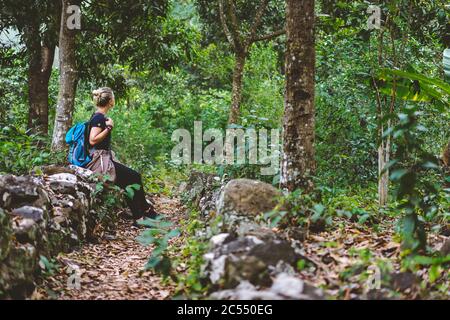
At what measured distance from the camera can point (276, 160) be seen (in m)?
7.24

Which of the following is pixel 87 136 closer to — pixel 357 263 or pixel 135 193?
pixel 135 193

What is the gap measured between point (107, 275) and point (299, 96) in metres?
2.69

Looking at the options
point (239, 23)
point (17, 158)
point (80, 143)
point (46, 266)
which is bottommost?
point (46, 266)

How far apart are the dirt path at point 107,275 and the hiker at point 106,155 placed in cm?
75

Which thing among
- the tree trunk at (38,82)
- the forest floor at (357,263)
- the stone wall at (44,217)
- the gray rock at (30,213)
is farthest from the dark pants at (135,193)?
the tree trunk at (38,82)

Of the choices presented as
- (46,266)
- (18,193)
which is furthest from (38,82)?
(46,266)

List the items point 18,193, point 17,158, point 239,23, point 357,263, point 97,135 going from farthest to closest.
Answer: point 239,23 → point 97,135 → point 17,158 → point 18,193 → point 357,263

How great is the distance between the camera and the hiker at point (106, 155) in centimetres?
698

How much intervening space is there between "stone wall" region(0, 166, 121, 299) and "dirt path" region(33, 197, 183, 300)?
0.54 feet

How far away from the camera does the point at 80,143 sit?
7.13 m

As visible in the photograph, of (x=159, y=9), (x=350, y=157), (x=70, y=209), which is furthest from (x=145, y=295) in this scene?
(x=159, y=9)

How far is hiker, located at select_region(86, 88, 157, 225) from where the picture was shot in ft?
22.9

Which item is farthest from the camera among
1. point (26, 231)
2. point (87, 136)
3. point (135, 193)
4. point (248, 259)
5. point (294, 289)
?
point (135, 193)

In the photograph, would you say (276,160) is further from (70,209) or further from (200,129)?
(200,129)
